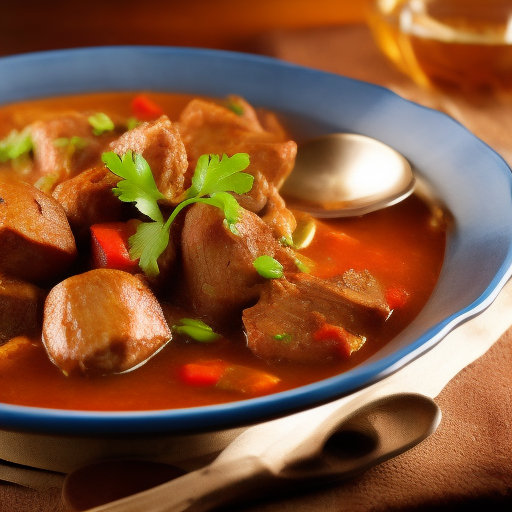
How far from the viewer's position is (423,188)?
3.05 meters

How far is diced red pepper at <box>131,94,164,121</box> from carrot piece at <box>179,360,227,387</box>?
176 cm

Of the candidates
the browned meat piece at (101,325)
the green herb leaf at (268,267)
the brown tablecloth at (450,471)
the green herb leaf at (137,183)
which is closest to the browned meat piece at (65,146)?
the green herb leaf at (137,183)

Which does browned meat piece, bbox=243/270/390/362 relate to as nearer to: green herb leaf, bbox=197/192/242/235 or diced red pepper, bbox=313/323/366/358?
diced red pepper, bbox=313/323/366/358

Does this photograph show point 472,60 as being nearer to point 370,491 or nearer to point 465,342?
point 465,342

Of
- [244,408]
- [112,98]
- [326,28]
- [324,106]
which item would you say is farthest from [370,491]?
[326,28]

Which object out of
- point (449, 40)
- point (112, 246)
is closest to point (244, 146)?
point (112, 246)

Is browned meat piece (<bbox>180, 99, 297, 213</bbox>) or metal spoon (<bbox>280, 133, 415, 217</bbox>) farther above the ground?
browned meat piece (<bbox>180, 99, 297, 213</bbox>)

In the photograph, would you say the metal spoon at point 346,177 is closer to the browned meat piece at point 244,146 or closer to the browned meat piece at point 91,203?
the browned meat piece at point 244,146

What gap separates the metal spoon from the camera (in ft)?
9.97

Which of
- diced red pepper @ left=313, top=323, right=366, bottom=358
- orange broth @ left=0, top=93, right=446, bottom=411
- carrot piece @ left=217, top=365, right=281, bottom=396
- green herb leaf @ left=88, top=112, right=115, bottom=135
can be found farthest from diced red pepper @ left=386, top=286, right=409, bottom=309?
green herb leaf @ left=88, top=112, right=115, bottom=135

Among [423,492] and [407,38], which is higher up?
[407,38]

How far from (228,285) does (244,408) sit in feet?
2.22

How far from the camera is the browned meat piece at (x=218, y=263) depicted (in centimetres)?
232

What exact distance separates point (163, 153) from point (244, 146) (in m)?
0.40
